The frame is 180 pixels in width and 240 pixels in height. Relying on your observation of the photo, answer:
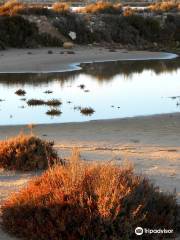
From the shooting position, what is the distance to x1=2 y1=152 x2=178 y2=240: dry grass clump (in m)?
6.12

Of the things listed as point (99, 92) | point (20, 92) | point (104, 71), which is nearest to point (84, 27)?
point (104, 71)

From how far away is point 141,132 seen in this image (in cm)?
1611

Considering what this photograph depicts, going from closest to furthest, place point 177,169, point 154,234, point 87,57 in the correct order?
point 154,234 → point 177,169 → point 87,57

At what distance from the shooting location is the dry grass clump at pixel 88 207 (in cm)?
612

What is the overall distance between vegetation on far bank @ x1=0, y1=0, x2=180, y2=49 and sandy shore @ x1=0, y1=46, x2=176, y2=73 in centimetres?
267

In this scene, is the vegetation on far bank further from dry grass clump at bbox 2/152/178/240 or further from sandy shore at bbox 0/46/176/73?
dry grass clump at bbox 2/152/178/240

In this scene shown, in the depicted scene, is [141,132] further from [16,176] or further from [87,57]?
[87,57]

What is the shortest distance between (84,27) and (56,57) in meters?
13.0

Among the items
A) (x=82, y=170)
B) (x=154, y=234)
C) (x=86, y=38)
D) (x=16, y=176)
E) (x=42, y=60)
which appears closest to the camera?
(x=154, y=234)

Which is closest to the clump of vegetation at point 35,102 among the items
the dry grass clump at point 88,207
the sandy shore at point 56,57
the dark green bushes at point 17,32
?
the sandy shore at point 56,57

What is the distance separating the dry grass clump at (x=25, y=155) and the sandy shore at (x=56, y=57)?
69.7ft

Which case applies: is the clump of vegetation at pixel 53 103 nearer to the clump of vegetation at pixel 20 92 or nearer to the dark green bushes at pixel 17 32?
the clump of vegetation at pixel 20 92

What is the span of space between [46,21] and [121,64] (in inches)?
546

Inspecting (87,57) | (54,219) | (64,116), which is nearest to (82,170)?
(54,219)
